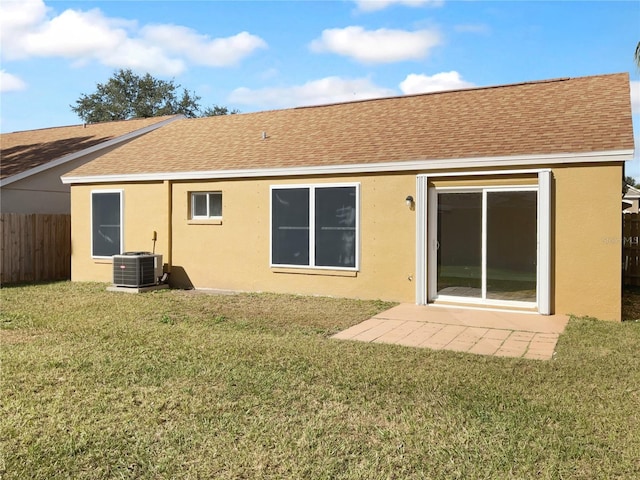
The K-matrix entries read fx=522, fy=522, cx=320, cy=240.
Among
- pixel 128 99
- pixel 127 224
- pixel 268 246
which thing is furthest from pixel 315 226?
pixel 128 99

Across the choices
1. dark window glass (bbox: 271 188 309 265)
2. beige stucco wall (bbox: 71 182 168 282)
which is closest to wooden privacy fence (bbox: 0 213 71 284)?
beige stucco wall (bbox: 71 182 168 282)

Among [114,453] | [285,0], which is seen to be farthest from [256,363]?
[285,0]

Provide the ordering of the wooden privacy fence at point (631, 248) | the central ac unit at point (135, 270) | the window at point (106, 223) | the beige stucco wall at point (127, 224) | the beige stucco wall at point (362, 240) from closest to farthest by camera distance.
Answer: the beige stucco wall at point (362, 240), the central ac unit at point (135, 270), the beige stucco wall at point (127, 224), the wooden privacy fence at point (631, 248), the window at point (106, 223)

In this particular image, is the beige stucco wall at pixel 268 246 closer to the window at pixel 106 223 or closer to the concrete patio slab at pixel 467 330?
the concrete patio slab at pixel 467 330

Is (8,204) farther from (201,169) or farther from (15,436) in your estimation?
(15,436)

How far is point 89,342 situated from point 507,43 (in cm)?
1163

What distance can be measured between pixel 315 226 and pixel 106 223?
624cm

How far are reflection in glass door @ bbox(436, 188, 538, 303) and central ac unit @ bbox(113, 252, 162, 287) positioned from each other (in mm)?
6653

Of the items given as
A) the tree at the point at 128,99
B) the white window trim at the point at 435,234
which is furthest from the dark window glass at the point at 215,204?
the tree at the point at 128,99

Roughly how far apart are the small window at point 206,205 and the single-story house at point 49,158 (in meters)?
6.55

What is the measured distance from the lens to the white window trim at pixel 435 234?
356 inches

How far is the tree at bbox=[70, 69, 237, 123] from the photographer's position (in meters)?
45.6

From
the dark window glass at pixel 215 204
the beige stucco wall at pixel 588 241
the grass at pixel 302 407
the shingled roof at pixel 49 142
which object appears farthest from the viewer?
the shingled roof at pixel 49 142

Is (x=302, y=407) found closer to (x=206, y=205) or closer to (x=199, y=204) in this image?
(x=206, y=205)
